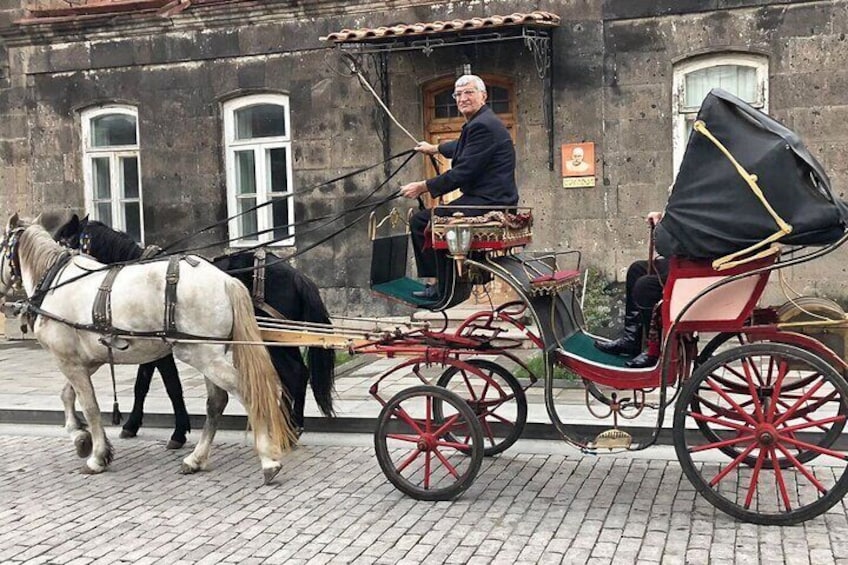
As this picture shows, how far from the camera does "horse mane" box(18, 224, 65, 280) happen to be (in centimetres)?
679

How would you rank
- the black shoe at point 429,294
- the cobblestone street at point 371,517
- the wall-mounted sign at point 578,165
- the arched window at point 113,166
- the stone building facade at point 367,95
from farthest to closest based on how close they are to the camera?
the arched window at point 113,166, the wall-mounted sign at point 578,165, the stone building facade at point 367,95, the black shoe at point 429,294, the cobblestone street at point 371,517

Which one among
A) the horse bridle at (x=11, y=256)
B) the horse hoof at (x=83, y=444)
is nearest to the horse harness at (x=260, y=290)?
the horse hoof at (x=83, y=444)

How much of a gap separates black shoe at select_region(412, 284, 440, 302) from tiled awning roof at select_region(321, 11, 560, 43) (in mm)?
5230

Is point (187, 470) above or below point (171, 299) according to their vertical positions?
below

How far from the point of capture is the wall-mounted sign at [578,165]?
442 inches

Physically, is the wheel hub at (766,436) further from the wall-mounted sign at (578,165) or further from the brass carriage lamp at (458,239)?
the wall-mounted sign at (578,165)

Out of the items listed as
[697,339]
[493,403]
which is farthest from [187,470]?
[697,339]

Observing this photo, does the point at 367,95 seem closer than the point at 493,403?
No

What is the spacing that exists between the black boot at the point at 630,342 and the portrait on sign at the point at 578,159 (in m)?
5.48

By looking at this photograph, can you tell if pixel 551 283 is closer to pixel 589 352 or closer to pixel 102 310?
pixel 589 352

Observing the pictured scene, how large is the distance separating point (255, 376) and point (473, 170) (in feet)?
6.69

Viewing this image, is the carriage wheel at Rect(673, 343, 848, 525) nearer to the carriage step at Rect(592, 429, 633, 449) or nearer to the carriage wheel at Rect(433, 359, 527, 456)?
the carriage step at Rect(592, 429, 633, 449)

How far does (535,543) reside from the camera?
16.1 feet

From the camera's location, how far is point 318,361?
280 inches
